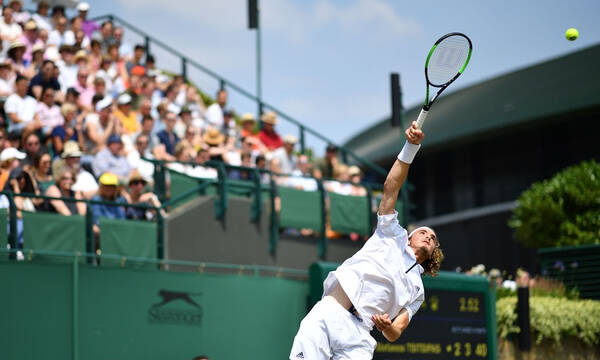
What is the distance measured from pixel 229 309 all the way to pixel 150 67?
29.0ft

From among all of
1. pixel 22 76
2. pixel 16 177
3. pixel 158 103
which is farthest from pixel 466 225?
pixel 16 177

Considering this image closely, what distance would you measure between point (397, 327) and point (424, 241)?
0.68 m

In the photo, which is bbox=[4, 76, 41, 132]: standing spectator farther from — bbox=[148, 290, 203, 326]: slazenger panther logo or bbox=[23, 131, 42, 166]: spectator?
bbox=[148, 290, 203, 326]: slazenger panther logo

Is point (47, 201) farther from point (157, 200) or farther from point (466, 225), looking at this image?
point (466, 225)

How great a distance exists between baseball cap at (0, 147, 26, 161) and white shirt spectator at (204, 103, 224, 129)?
555 centimetres

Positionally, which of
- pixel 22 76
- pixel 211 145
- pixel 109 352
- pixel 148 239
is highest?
pixel 22 76

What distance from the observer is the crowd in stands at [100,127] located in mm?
12188

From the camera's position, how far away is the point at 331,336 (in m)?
7.44

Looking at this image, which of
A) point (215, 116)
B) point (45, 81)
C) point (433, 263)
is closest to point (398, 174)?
point (433, 263)

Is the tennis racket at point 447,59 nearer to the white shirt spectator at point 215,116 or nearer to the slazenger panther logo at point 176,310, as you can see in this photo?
the slazenger panther logo at point 176,310

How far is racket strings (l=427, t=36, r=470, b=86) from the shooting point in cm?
777

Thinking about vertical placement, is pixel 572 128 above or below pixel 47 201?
above

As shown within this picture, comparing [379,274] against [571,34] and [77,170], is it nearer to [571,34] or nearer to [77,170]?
[571,34]

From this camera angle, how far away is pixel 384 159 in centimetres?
3028
